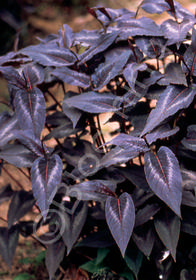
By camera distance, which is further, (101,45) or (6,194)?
(6,194)

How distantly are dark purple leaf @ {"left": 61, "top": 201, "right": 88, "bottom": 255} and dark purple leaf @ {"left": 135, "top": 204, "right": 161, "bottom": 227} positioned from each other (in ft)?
0.63

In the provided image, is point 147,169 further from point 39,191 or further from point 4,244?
point 4,244

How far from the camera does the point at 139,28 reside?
1.08 meters

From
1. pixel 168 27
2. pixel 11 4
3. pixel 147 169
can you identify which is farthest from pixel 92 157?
pixel 11 4

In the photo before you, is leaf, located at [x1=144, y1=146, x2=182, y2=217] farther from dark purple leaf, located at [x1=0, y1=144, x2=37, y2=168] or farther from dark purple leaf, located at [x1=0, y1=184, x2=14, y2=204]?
dark purple leaf, located at [x1=0, y1=184, x2=14, y2=204]

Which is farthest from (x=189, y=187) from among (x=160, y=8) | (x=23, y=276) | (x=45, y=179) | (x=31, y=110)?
(x=23, y=276)

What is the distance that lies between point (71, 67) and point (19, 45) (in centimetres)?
34

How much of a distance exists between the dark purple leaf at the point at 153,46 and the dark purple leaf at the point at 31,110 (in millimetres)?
406

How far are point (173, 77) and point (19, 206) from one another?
31.4 inches

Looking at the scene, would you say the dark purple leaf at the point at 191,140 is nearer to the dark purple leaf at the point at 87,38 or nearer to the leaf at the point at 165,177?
the leaf at the point at 165,177

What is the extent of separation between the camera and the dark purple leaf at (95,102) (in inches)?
37.8

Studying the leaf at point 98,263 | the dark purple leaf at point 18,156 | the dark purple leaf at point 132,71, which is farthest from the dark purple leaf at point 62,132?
the leaf at point 98,263

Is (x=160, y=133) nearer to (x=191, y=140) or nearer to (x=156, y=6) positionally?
(x=191, y=140)

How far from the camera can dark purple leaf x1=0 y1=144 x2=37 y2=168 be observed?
1.05 meters
